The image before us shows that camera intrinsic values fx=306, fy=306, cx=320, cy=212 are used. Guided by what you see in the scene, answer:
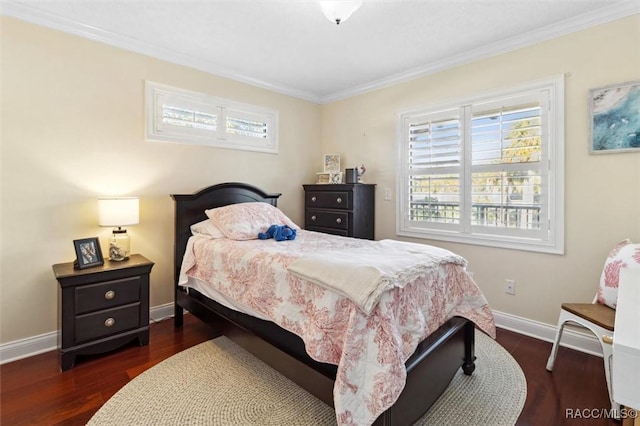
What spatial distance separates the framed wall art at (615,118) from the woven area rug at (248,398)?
1.71 metres

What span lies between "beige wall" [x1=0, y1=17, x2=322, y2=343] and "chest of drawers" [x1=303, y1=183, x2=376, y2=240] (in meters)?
1.33

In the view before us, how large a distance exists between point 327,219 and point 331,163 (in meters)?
0.81

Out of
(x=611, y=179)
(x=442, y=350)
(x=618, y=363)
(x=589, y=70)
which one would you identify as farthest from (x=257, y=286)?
(x=589, y=70)

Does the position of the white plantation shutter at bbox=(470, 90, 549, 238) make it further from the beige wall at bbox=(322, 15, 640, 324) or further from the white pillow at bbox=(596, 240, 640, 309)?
the white pillow at bbox=(596, 240, 640, 309)

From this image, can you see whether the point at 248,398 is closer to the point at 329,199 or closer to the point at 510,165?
the point at 329,199

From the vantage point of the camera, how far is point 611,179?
222 cm

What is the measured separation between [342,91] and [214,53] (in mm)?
1671

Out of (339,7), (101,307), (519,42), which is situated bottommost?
(101,307)

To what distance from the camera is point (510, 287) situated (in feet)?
8.95

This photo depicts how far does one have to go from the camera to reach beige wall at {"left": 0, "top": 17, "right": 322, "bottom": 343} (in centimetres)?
223

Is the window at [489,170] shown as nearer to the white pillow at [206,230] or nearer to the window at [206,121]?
the window at [206,121]

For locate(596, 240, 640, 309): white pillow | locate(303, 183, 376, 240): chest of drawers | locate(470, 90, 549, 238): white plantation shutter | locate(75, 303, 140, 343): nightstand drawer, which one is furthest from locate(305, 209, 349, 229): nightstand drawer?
locate(596, 240, 640, 309): white pillow

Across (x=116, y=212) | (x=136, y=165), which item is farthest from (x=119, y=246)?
(x=136, y=165)

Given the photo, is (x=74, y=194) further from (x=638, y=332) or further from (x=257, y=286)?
(x=638, y=332)
